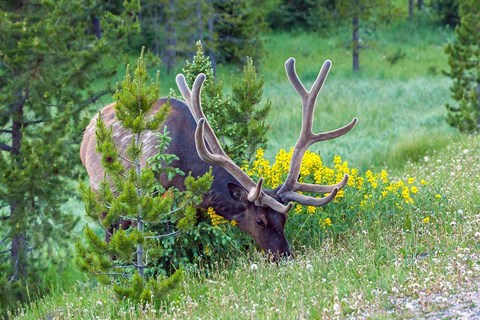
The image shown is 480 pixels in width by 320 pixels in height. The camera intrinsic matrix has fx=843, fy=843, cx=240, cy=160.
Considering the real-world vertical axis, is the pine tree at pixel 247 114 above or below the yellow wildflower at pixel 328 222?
above

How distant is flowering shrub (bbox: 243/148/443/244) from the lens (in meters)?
8.11

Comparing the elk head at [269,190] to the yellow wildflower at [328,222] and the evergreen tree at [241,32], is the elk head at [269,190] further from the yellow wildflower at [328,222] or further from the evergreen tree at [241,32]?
the evergreen tree at [241,32]

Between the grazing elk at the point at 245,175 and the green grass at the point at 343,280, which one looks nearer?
the green grass at the point at 343,280

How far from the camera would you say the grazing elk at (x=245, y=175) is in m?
7.42

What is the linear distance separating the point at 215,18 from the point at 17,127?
69.2 feet

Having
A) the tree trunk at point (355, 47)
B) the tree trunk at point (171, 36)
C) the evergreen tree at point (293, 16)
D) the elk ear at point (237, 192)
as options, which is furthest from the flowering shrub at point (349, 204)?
the evergreen tree at point (293, 16)

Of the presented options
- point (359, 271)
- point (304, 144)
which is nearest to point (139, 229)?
point (359, 271)

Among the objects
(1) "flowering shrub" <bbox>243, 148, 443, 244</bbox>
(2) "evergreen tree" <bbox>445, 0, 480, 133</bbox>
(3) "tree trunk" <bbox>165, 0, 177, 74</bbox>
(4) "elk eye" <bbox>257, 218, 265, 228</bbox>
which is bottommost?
(3) "tree trunk" <bbox>165, 0, 177, 74</bbox>

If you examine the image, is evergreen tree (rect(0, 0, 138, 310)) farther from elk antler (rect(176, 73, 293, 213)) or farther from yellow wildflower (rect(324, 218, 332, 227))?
yellow wildflower (rect(324, 218, 332, 227))

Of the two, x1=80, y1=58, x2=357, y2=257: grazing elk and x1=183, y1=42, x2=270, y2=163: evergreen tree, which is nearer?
x1=80, y1=58, x2=357, y2=257: grazing elk

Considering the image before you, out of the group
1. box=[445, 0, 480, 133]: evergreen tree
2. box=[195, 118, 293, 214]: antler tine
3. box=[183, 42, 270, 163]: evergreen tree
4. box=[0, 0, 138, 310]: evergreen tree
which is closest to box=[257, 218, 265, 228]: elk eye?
box=[195, 118, 293, 214]: antler tine

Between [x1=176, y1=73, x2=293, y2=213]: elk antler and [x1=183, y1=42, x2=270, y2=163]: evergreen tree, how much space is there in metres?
1.20

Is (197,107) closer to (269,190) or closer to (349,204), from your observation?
(269,190)

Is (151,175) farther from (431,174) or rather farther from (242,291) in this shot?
(431,174)
